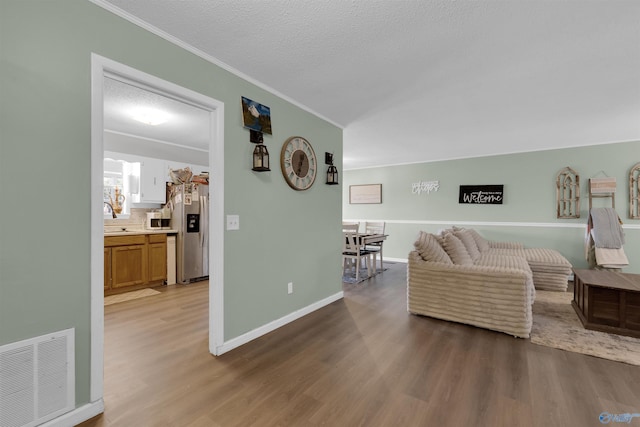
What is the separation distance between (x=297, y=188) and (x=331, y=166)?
29.6 inches

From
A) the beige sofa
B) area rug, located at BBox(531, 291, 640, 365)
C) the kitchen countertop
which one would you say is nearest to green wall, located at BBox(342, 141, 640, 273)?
the beige sofa

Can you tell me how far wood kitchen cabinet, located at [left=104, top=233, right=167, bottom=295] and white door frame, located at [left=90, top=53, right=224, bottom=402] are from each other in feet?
8.70

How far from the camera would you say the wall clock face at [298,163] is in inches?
119

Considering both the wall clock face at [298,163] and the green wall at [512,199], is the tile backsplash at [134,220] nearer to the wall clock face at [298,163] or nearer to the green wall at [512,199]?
the wall clock face at [298,163]

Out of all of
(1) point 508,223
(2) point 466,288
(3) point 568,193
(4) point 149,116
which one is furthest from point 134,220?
(3) point 568,193

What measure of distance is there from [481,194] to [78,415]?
21.8ft

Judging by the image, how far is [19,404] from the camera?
1399 mm

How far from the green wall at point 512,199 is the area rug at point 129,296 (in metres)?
5.13

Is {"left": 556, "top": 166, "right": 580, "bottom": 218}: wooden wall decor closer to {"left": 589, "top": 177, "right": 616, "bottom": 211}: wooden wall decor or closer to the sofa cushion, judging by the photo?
{"left": 589, "top": 177, "right": 616, "bottom": 211}: wooden wall decor

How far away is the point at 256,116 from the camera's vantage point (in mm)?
2664

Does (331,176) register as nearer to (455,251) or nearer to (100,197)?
(455,251)

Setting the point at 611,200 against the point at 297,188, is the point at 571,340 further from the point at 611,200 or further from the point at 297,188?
the point at 611,200

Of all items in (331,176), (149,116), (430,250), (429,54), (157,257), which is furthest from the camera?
(157,257)

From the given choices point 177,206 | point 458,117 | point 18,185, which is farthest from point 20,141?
point 458,117
